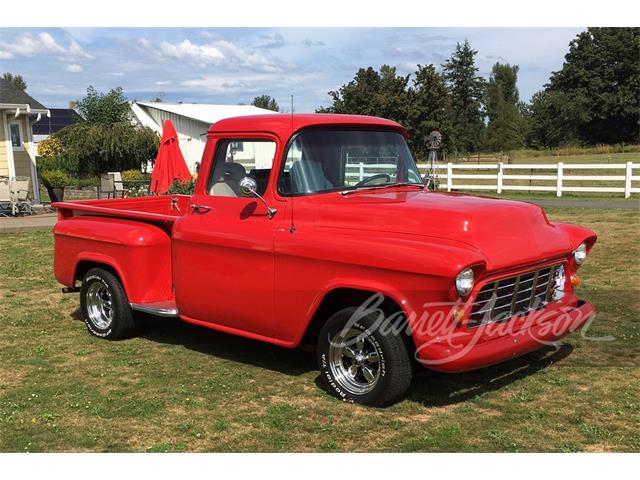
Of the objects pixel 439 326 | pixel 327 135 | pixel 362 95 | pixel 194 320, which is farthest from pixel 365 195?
pixel 362 95

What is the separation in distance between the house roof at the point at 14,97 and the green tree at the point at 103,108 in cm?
1324

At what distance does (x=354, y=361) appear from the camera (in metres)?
4.76

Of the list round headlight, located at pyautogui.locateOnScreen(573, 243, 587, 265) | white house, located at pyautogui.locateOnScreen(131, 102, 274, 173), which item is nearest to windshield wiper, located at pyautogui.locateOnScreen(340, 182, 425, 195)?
round headlight, located at pyautogui.locateOnScreen(573, 243, 587, 265)

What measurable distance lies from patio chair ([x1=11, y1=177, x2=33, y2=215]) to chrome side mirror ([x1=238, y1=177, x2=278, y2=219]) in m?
14.5

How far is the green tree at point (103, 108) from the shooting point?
37.1 meters

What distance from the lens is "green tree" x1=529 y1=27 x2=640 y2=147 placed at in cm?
7006

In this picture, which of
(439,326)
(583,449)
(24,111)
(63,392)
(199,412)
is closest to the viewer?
(583,449)

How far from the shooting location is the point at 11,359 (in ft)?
20.0

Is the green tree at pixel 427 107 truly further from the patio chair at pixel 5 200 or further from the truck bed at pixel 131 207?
the truck bed at pixel 131 207

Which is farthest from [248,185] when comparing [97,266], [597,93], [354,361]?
[597,93]

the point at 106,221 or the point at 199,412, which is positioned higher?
the point at 106,221

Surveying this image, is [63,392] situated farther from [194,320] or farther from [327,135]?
[327,135]

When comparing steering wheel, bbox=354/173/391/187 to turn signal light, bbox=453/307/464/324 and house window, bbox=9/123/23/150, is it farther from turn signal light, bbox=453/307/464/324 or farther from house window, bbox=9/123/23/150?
house window, bbox=9/123/23/150

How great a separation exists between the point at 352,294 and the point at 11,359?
136 inches
